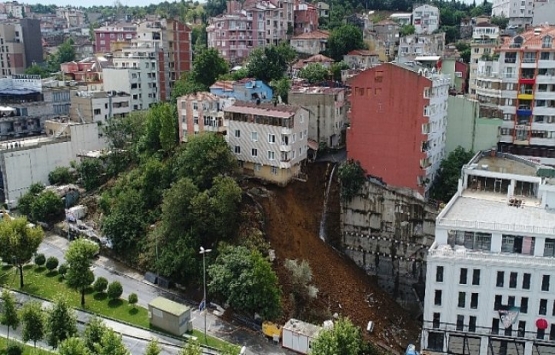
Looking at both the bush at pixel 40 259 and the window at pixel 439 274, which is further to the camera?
the bush at pixel 40 259

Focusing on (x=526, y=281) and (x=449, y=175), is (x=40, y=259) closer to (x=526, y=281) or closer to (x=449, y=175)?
(x=449, y=175)

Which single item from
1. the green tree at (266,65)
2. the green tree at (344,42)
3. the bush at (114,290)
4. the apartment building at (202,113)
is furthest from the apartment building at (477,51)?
the bush at (114,290)

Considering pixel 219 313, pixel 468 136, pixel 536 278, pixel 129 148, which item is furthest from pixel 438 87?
pixel 129 148

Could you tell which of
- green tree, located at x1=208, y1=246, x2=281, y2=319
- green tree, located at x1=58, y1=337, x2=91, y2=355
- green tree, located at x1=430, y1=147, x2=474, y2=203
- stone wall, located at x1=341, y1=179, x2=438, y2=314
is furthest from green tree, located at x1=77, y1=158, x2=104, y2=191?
green tree, located at x1=430, y1=147, x2=474, y2=203

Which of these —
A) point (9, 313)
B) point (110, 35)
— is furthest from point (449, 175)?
point (110, 35)

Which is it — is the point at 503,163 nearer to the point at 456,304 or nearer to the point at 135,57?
the point at 456,304

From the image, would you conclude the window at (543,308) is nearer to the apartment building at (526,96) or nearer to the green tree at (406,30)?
the apartment building at (526,96)
